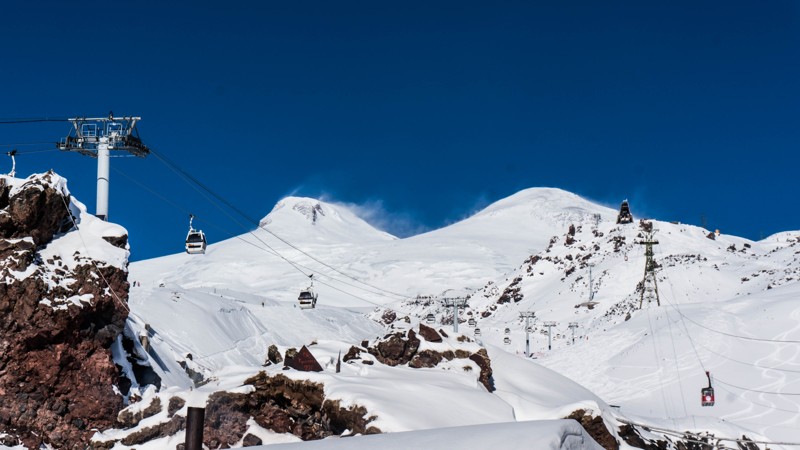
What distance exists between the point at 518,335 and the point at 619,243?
31607 millimetres

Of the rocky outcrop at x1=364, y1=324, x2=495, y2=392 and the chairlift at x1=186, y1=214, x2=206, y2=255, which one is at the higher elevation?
the chairlift at x1=186, y1=214, x2=206, y2=255

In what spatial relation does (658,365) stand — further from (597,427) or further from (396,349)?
(396,349)

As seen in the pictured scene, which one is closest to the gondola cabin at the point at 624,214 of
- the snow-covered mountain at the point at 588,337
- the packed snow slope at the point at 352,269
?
the snow-covered mountain at the point at 588,337

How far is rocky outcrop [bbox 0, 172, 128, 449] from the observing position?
23938 millimetres

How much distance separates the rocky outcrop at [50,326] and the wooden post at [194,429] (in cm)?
1900

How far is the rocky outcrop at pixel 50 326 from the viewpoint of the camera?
78.5 feet

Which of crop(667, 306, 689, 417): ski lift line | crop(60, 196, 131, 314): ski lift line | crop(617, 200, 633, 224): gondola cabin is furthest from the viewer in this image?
crop(617, 200, 633, 224): gondola cabin

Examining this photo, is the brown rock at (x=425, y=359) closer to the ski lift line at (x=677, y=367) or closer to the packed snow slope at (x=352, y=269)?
the ski lift line at (x=677, y=367)

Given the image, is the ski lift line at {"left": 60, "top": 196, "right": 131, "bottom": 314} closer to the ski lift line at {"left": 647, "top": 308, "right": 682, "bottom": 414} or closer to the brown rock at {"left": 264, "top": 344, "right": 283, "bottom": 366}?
the brown rock at {"left": 264, "top": 344, "right": 283, "bottom": 366}

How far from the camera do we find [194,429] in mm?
7184

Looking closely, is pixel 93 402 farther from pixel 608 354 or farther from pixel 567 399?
pixel 608 354

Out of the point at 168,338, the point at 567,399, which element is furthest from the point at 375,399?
the point at 168,338

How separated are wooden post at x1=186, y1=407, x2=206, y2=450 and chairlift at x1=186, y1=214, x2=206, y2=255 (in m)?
22.5

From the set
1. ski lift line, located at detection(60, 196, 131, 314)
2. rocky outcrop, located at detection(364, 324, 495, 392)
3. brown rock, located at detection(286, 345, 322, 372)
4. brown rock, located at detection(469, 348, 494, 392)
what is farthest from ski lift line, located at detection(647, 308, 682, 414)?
ski lift line, located at detection(60, 196, 131, 314)
